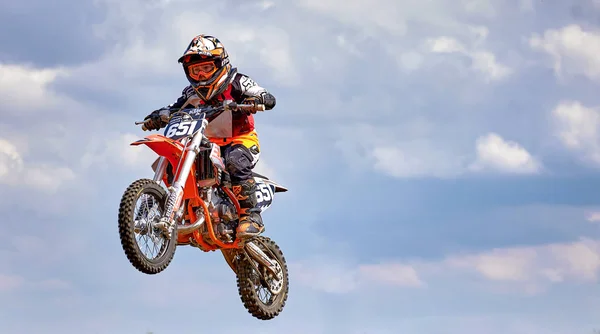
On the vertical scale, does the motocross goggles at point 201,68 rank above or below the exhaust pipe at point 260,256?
above

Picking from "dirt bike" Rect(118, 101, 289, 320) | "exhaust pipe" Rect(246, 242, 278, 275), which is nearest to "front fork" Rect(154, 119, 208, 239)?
"dirt bike" Rect(118, 101, 289, 320)

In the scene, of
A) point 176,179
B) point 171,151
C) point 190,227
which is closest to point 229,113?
point 171,151

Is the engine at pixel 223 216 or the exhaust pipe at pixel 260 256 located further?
the exhaust pipe at pixel 260 256

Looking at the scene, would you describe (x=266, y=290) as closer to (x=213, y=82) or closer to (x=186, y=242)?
(x=186, y=242)

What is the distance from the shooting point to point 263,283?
53.7 feet

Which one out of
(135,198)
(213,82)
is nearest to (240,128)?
(213,82)

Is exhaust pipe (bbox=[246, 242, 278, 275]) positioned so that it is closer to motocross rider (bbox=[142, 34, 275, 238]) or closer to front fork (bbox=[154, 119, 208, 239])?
motocross rider (bbox=[142, 34, 275, 238])

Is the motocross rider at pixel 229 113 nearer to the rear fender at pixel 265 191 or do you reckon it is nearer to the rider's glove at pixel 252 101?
the rider's glove at pixel 252 101

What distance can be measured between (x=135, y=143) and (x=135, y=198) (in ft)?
2.88

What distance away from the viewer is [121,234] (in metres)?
12.4

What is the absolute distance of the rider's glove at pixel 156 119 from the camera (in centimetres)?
1473

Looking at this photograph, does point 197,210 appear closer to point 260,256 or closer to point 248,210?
point 248,210

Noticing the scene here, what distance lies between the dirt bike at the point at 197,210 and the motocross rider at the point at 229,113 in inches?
7.4

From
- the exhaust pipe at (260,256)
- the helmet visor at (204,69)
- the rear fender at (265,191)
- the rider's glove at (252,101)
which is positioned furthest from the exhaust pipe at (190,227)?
the helmet visor at (204,69)
